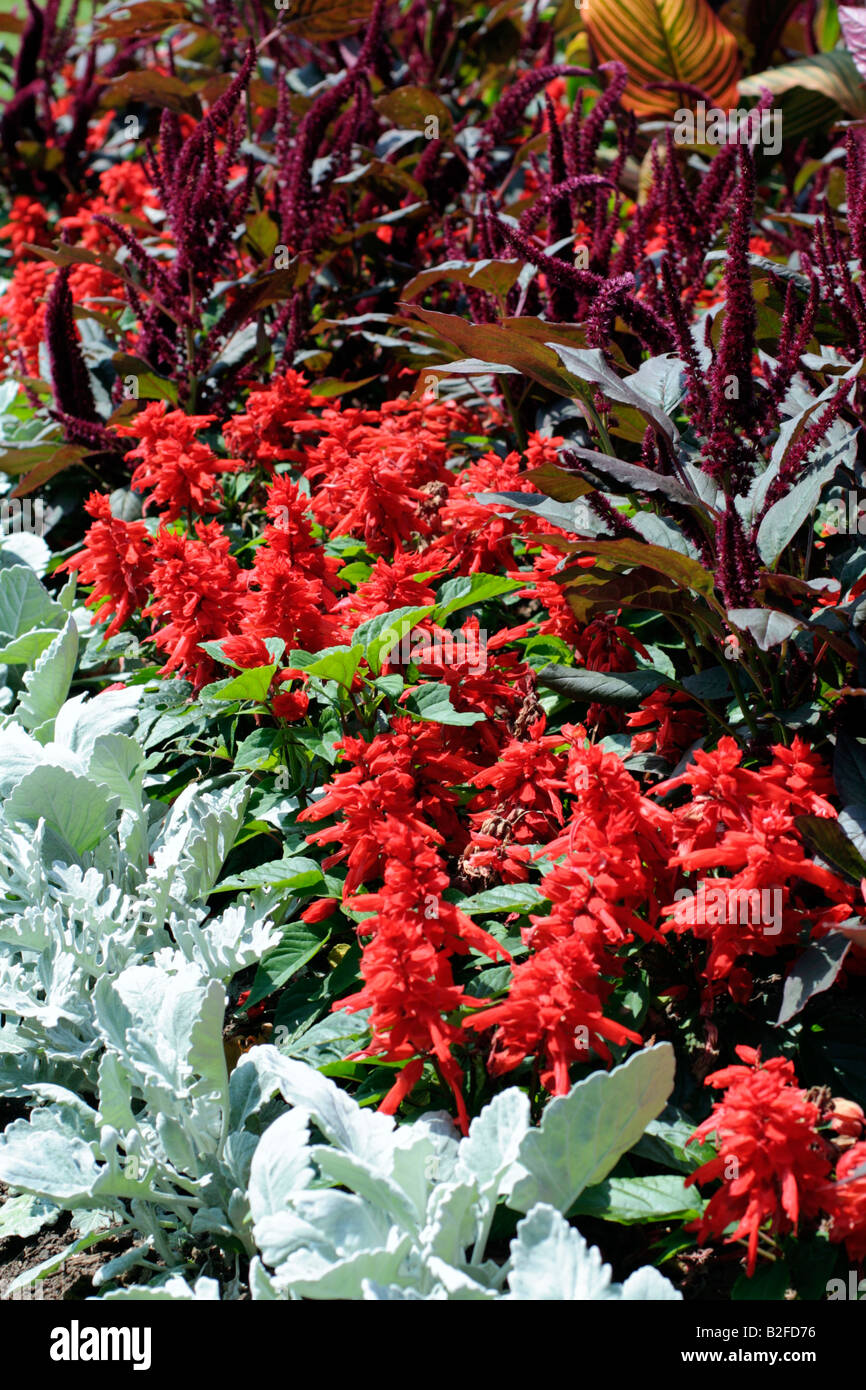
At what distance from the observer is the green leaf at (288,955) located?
67.0 inches

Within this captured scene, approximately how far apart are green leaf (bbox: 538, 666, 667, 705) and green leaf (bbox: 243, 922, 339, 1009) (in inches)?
19.4

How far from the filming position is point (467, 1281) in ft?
3.88

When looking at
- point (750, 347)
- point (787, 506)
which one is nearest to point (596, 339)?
point (750, 347)

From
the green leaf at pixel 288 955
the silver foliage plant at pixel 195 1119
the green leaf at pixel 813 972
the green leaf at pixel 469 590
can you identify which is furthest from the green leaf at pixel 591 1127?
the green leaf at pixel 469 590

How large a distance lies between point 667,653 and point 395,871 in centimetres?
94

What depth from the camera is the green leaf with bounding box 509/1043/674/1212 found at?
1233 millimetres

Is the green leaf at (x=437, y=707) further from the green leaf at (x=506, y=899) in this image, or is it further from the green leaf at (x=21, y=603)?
the green leaf at (x=21, y=603)

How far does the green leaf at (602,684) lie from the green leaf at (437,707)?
0.12 m

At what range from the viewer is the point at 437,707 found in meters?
1.70

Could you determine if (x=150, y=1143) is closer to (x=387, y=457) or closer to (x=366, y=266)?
(x=387, y=457)

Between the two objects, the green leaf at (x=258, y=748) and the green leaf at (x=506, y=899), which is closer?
the green leaf at (x=506, y=899)

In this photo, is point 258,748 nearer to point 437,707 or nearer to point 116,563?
point 437,707

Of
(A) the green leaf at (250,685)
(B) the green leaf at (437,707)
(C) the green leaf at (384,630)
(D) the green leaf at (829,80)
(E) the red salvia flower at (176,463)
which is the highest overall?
(D) the green leaf at (829,80)

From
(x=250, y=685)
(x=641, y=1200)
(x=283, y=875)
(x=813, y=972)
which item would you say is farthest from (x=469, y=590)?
(x=641, y=1200)
